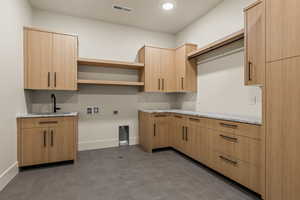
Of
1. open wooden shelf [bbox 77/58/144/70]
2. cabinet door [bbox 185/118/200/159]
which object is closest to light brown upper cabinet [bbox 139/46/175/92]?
open wooden shelf [bbox 77/58/144/70]

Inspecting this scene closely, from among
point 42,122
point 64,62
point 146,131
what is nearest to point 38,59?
point 64,62

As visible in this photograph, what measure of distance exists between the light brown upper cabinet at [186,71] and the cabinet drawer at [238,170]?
1.66 metres

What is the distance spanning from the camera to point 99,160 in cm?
301

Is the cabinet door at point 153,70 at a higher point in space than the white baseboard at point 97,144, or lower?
higher

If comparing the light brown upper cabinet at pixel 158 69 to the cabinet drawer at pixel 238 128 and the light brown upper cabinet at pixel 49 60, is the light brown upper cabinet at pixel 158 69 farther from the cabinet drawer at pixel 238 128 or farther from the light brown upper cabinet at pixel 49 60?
the cabinet drawer at pixel 238 128

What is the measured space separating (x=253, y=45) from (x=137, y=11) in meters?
2.37

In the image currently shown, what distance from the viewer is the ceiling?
3.00m

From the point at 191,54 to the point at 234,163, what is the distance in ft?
7.45

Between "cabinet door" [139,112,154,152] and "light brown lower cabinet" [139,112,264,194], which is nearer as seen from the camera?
"light brown lower cabinet" [139,112,264,194]

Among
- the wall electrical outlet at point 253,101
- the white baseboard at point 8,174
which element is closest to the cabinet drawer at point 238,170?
the wall electrical outlet at point 253,101

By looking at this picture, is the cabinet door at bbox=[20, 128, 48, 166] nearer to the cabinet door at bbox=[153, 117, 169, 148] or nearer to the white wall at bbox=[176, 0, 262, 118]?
the cabinet door at bbox=[153, 117, 169, 148]

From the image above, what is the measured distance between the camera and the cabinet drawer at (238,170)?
1.84 meters

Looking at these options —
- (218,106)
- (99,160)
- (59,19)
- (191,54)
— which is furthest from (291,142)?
(59,19)

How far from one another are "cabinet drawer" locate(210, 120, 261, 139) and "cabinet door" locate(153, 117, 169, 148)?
4.17 ft
